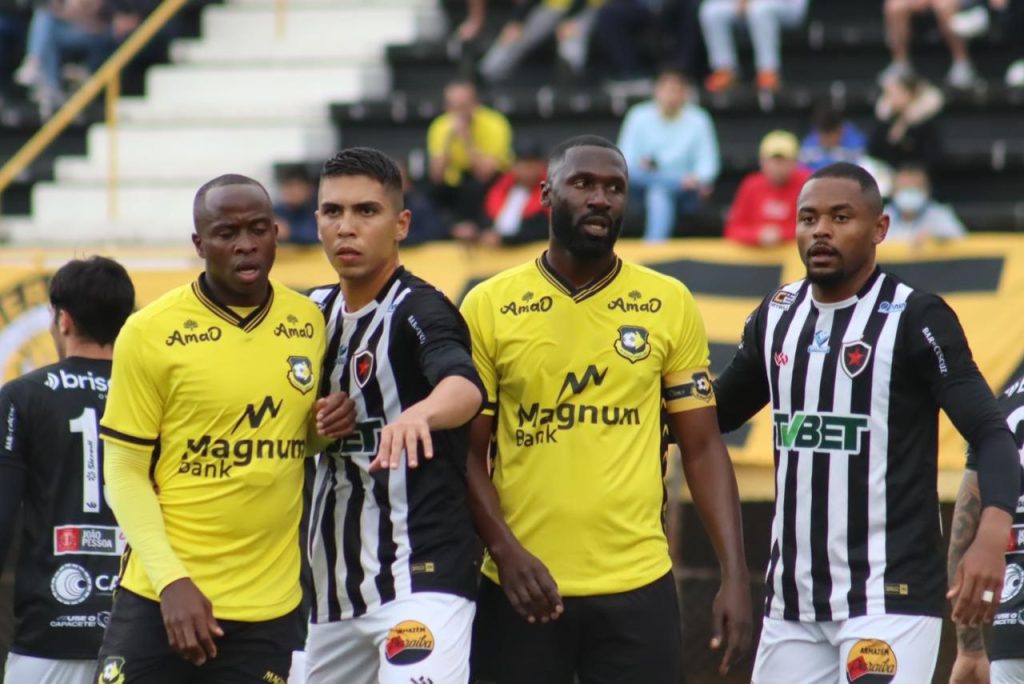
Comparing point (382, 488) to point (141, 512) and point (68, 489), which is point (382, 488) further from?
point (68, 489)

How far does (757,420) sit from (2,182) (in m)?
8.91

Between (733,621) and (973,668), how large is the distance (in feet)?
3.35

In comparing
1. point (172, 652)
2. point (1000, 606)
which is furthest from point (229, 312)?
point (1000, 606)

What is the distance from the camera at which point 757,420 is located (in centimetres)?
1000

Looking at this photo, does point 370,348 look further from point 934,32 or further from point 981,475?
point 934,32

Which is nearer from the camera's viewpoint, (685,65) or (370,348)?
(370,348)

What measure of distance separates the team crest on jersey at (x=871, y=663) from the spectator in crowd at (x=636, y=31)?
10.3 m

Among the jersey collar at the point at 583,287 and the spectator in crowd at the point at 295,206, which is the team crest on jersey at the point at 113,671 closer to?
the jersey collar at the point at 583,287

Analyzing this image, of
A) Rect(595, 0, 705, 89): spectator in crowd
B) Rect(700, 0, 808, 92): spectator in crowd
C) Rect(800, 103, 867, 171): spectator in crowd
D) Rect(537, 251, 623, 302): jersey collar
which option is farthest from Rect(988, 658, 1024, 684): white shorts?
Rect(595, 0, 705, 89): spectator in crowd

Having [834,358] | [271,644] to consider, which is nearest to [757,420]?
[834,358]

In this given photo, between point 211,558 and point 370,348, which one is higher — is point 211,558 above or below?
below

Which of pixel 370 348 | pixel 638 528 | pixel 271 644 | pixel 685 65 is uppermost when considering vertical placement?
pixel 685 65

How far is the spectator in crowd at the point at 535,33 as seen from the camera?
16.4 meters

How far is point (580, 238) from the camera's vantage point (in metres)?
6.15
